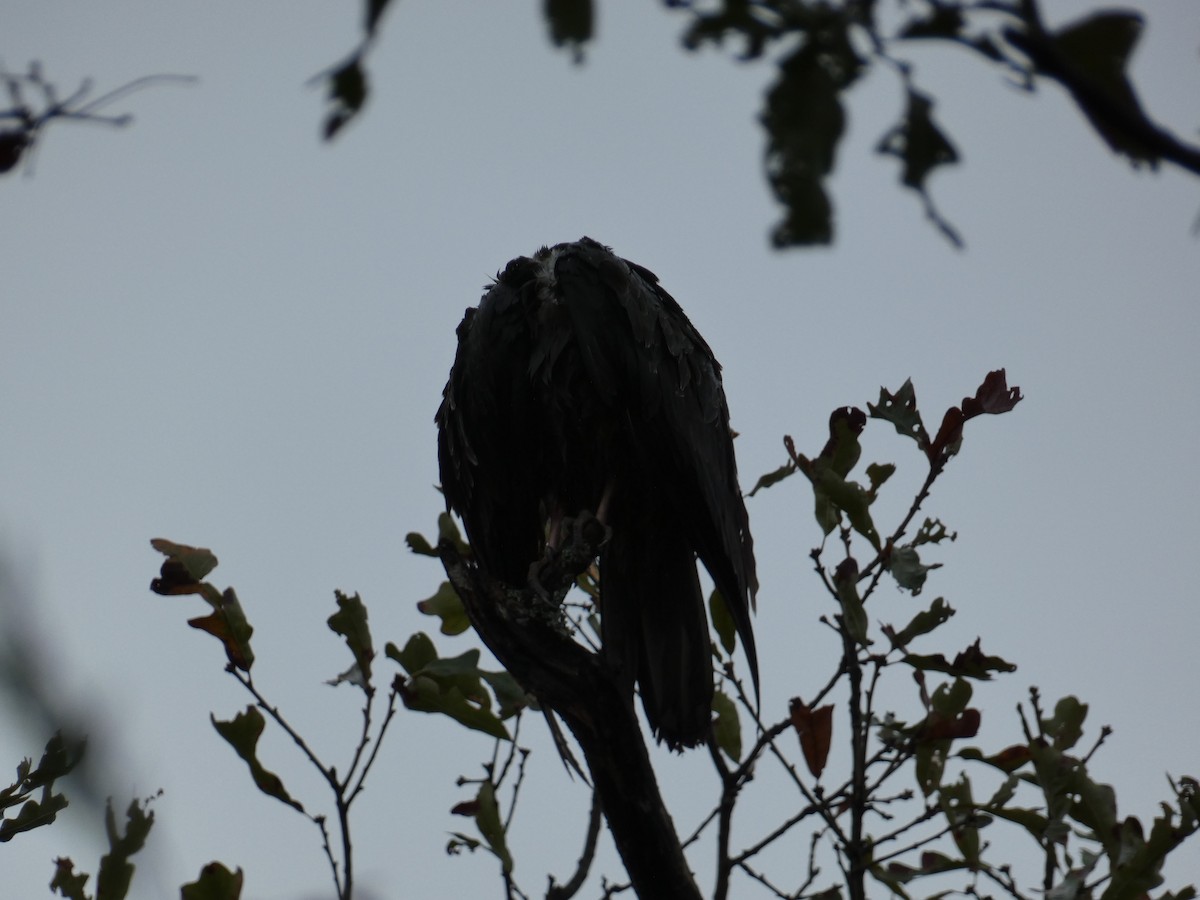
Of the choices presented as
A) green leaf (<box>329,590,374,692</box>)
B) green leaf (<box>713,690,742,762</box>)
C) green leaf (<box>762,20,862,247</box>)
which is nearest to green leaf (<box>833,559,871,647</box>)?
green leaf (<box>713,690,742,762</box>)

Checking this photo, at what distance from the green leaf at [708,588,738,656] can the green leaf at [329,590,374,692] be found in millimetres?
1247

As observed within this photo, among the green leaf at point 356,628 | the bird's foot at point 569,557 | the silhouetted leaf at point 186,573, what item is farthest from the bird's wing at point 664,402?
the silhouetted leaf at point 186,573

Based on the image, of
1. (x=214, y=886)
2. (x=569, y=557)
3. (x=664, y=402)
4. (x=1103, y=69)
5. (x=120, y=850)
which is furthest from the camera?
(x=664, y=402)

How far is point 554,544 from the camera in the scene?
4082 mm

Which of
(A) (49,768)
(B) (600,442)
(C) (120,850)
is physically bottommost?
(C) (120,850)

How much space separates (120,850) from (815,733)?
183cm

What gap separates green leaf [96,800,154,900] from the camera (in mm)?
2406

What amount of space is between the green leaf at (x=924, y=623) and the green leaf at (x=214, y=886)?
5.79 ft

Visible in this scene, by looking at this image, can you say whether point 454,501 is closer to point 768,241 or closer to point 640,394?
point 640,394

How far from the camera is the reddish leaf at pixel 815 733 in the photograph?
339cm

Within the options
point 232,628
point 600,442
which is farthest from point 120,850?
point 600,442

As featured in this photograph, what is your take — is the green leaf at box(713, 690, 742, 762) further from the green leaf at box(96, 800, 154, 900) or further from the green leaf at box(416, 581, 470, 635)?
the green leaf at box(96, 800, 154, 900)

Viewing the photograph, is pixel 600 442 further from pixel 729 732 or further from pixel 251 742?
pixel 251 742

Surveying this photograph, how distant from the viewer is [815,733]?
134 inches
